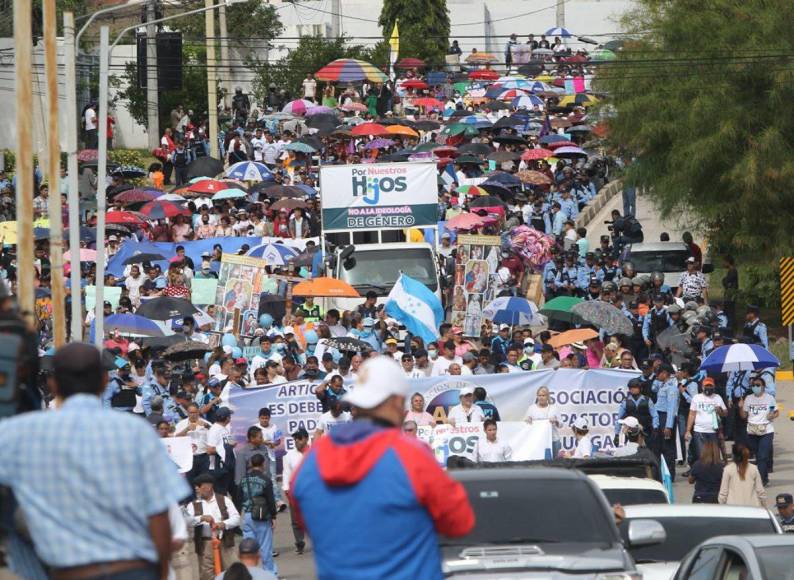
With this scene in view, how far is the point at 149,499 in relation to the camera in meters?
5.61

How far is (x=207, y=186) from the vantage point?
132 ft

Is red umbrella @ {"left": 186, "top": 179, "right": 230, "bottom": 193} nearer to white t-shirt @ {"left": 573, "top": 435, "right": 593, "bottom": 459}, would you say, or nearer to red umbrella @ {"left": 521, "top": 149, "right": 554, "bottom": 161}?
red umbrella @ {"left": 521, "top": 149, "right": 554, "bottom": 161}

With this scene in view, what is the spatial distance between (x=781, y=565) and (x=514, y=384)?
12947 millimetres

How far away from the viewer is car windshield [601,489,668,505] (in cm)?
1358

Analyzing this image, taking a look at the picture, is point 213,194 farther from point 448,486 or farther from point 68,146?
point 448,486

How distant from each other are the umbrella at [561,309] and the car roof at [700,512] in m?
15.6

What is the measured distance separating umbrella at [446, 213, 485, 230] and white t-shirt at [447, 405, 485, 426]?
16491 mm

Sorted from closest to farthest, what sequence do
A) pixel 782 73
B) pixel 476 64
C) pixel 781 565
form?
pixel 781 565
pixel 782 73
pixel 476 64

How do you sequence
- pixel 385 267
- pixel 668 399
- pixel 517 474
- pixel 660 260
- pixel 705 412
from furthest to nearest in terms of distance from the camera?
1. pixel 660 260
2. pixel 385 267
3. pixel 668 399
4. pixel 705 412
5. pixel 517 474

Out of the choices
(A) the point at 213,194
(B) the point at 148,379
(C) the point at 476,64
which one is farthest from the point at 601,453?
(C) the point at 476,64

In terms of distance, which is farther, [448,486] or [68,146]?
[68,146]

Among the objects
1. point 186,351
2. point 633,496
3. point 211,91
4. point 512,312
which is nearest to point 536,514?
point 633,496

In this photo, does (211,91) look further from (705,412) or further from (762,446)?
(705,412)

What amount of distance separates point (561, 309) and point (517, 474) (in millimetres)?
18235
